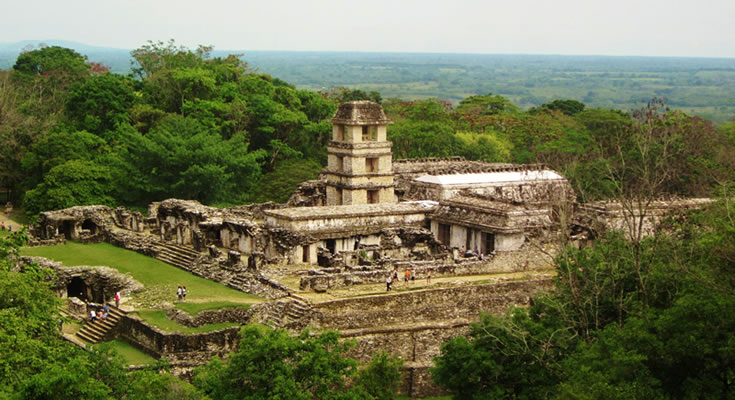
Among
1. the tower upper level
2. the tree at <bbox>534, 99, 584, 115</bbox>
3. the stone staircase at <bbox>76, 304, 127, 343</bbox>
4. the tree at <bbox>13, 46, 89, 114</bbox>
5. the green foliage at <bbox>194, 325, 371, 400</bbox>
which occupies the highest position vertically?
the tower upper level

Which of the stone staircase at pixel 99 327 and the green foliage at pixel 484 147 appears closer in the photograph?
the stone staircase at pixel 99 327

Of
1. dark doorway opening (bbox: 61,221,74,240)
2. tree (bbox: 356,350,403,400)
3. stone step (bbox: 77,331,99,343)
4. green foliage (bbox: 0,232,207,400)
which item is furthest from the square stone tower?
green foliage (bbox: 0,232,207,400)

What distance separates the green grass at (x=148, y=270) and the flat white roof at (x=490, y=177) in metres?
12.7

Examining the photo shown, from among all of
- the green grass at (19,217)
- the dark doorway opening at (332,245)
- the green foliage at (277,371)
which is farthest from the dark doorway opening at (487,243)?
the green grass at (19,217)

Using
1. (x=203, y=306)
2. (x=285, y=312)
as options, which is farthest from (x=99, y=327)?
(x=285, y=312)

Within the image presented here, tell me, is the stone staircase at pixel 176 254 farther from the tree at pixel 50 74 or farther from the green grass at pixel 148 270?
the tree at pixel 50 74

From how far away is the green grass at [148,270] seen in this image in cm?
3419

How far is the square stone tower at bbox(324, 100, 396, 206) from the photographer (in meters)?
45.7

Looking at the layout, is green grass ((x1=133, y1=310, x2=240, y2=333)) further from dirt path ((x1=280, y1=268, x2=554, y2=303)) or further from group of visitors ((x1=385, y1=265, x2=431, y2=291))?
group of visitors ((x1=385, y1=265, x2=431, y2=291))

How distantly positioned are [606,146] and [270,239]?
1399 inches

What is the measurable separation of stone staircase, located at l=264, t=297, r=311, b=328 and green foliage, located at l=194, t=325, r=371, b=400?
594 cm

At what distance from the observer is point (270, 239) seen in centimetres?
3841

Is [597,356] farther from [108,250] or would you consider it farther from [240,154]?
[240,154]

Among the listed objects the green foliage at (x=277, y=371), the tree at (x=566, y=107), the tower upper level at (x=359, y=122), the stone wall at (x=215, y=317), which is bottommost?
the tree at (x=566, y=107)
